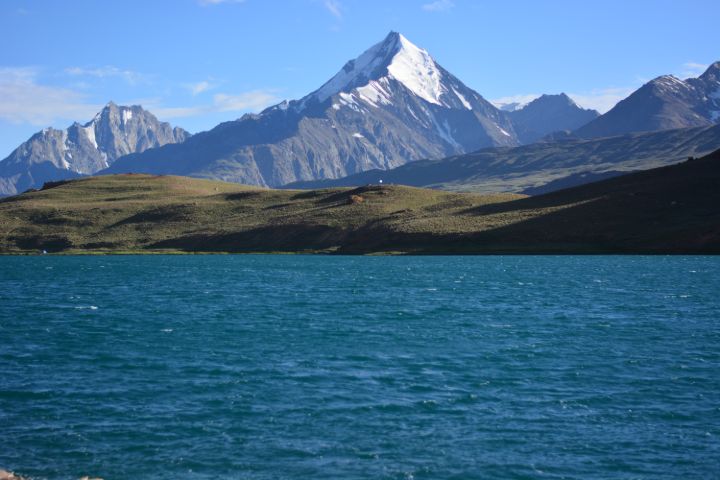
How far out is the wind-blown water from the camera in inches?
1095

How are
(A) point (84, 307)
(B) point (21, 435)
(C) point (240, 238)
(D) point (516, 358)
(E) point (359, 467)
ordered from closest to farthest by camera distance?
1. (E) point (359, 467)
2. (B) point (21, 435)
3. (D) point (516, 358)
4. (A) point (84, 307)
5. (C) point (240, 238)

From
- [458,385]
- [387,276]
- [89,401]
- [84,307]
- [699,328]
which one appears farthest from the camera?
[387,276]

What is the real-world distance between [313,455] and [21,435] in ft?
36.9

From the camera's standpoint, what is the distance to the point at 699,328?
55656 millimetres

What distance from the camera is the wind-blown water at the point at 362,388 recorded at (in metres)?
27.8

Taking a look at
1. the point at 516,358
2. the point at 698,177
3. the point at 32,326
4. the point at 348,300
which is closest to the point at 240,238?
the point at 698,177

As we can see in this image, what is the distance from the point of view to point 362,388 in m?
37.2

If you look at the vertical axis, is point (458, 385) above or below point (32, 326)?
below

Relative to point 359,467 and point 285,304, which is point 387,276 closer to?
A: point 285,304

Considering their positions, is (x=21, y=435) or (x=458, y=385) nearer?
(x=21, y=435)

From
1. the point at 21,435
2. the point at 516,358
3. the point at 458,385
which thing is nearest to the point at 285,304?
Result: the point at 516,358

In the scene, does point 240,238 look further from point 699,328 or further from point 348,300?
point 699,328

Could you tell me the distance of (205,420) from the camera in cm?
3203

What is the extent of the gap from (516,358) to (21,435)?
83.4 feet
